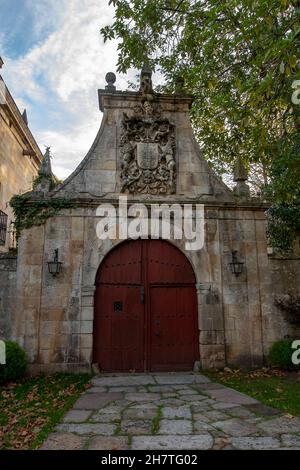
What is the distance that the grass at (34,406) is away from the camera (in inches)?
148

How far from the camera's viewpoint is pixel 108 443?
3.53 meters

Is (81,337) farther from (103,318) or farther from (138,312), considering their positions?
(138,312)

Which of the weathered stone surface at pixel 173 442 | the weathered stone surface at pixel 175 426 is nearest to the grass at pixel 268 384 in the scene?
the weathered stone surface at pixel 175 426

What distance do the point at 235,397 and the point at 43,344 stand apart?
4.02 m

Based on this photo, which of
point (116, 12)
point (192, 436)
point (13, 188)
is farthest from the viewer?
point (13, 188)

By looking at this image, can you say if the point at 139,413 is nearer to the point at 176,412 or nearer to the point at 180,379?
the point at 176,412

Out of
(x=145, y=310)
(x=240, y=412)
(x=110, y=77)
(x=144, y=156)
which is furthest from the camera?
(x=110, y=77)

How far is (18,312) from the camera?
282 inches

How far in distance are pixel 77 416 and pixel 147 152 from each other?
5856 mm

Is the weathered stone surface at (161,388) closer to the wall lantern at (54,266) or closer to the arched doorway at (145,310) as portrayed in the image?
the arched doorway at (145,310)

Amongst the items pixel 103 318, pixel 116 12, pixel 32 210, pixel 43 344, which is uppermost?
pixel 116 12

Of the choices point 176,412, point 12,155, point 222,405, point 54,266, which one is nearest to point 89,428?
point 176,412
